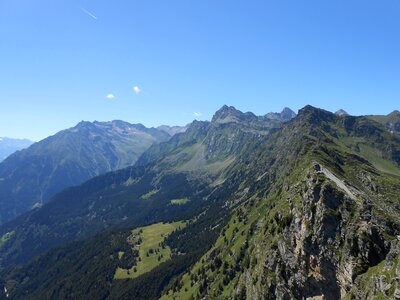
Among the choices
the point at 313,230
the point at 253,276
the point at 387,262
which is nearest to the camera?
the point at 387,262

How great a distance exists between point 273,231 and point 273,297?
30977 mm

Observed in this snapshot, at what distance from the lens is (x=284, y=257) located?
153 meters

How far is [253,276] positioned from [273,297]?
895 inches

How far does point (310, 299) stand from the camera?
137500mm

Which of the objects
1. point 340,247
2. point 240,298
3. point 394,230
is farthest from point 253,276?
point 394,230

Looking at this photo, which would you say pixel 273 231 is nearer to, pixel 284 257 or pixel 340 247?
pixel 284 257

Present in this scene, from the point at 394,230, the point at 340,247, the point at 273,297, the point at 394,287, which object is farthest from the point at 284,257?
the point at 394,287

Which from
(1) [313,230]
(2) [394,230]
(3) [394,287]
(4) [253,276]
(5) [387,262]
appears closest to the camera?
(3) [394,287]

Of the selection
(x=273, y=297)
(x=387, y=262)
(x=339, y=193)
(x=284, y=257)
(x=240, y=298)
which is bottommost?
(x=240, y=298)

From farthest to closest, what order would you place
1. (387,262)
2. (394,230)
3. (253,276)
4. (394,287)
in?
(253,276), (394,230), (387,262), (394,287)

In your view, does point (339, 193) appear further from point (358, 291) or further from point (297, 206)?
point (358, 291)

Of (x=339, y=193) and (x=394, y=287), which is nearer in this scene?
(x=394, y=287)

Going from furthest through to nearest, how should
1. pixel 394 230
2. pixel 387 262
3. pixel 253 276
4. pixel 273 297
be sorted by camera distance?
pixel 253 276, pixel 273 297, pixel 394 230, pixel 387 262

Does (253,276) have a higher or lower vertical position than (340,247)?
lower
